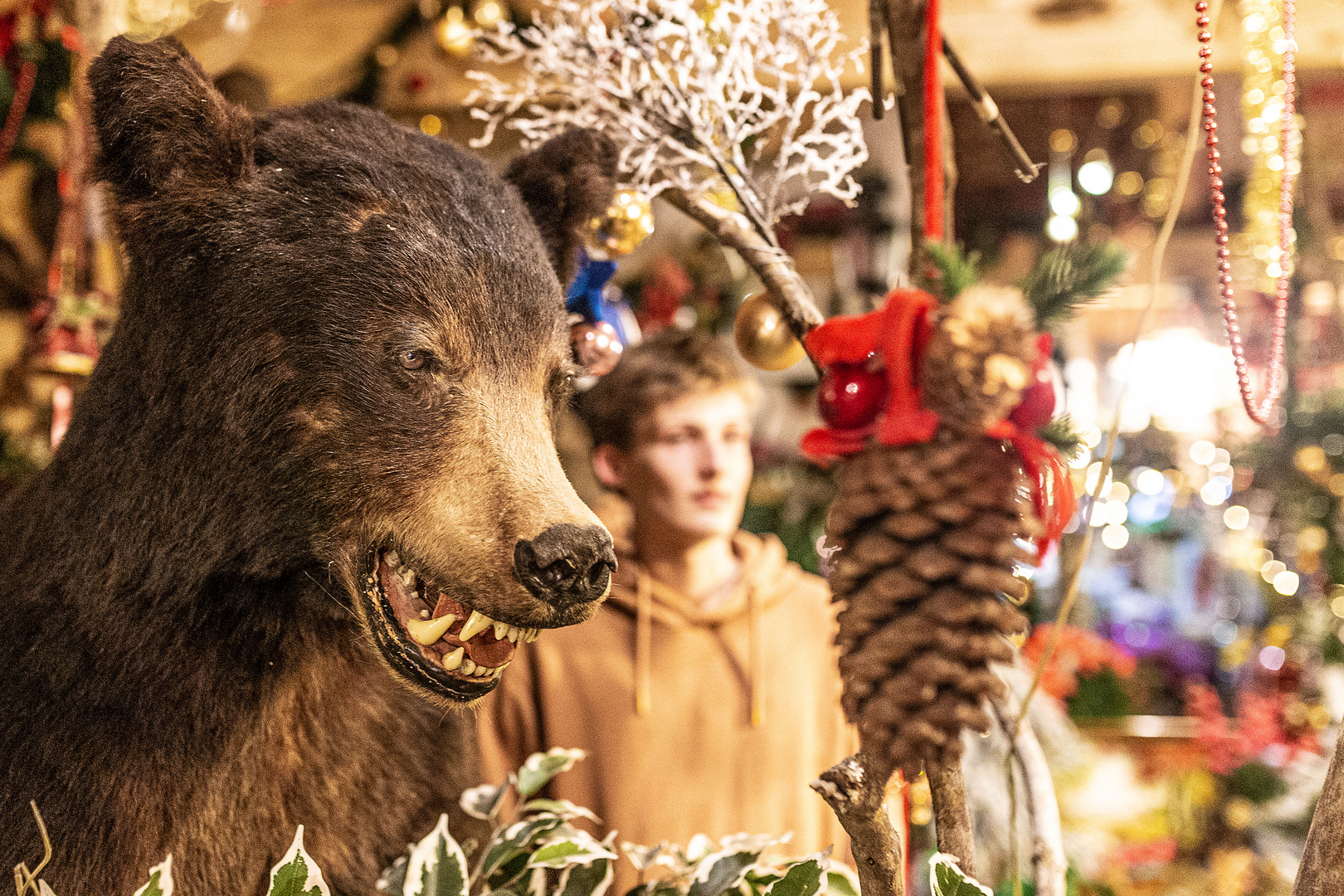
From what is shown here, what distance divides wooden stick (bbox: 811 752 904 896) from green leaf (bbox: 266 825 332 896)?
35 cm

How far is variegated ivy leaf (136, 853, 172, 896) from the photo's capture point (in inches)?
25.6

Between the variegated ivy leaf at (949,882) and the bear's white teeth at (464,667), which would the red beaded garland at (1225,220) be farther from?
the bear's white teeth at (464,667)

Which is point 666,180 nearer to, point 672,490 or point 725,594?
point 672,490

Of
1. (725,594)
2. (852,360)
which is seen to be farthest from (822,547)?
(725,594)

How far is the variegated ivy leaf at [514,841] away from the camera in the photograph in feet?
2.75

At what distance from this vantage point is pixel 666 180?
33.9 inches

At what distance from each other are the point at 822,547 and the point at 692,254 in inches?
94.5

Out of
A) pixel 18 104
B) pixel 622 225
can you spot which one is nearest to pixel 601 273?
pixel 622 225

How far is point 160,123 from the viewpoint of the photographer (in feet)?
2.38

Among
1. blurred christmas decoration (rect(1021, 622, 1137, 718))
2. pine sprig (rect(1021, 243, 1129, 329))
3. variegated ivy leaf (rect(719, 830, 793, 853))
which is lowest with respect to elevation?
blurred christmas decoration (rect(1021, 622, 1137, 718))

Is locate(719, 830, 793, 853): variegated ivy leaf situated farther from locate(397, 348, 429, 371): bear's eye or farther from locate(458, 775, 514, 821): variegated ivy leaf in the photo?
locate(397, 348, 429, 371): bear's eye

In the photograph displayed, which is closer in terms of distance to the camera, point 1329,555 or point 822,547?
point 822,547

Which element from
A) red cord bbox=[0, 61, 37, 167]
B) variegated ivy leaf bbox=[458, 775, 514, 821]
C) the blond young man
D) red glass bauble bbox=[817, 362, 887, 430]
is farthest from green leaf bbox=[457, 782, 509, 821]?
red cord bbox=[0, 61, 37, 167]

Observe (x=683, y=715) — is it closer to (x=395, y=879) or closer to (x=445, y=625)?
(x=395, y=879)
